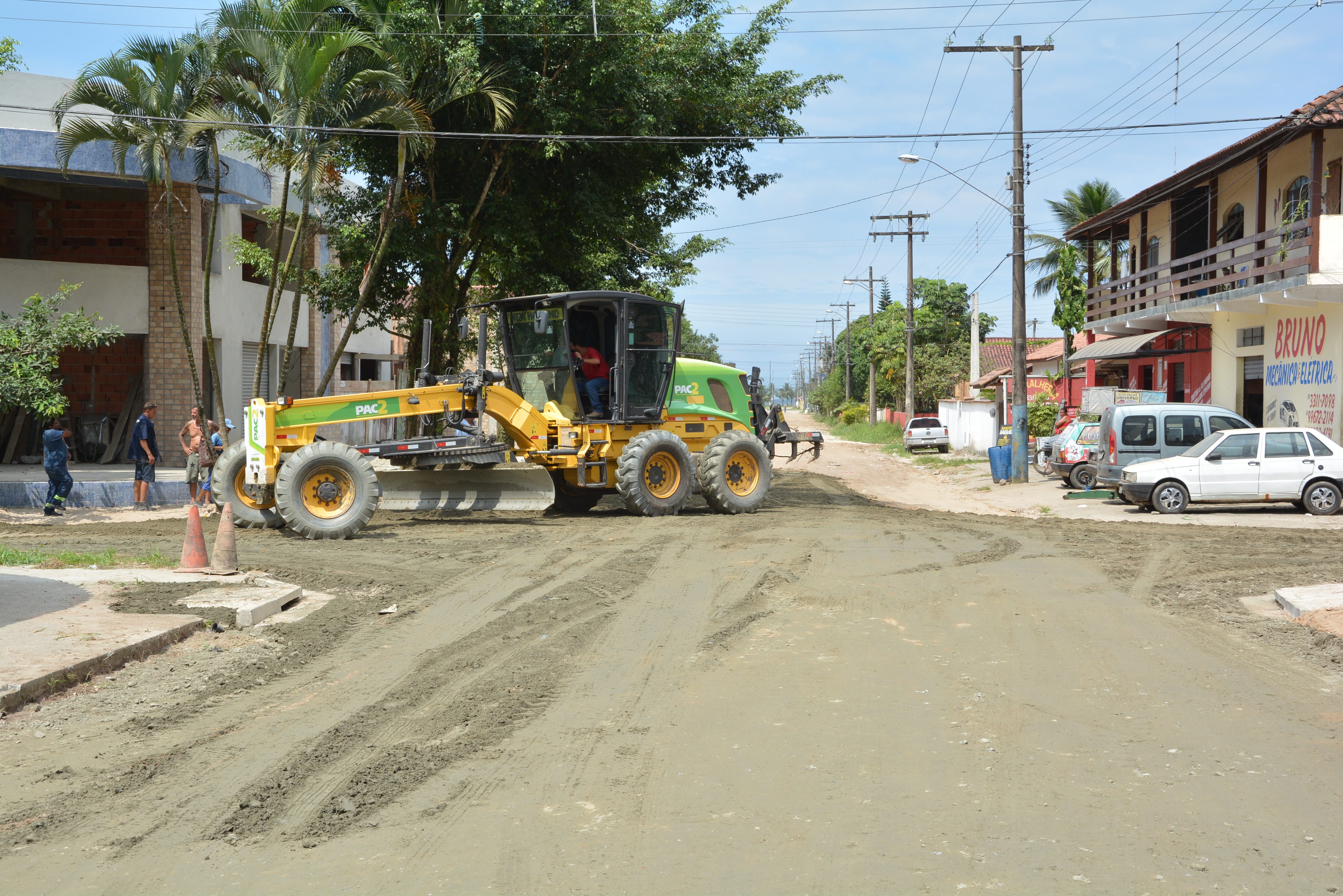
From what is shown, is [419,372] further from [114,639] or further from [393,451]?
[114,639]

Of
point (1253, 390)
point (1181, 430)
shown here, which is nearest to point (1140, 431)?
point (1181, 430)

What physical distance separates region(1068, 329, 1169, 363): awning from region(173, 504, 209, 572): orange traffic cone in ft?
84.5

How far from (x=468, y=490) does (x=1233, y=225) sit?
20.2m

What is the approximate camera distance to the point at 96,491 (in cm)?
1945

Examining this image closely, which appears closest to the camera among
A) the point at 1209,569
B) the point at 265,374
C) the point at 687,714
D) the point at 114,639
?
the point at 687,714

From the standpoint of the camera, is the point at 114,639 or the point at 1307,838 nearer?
the point at 1307,838

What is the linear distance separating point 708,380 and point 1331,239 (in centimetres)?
1159

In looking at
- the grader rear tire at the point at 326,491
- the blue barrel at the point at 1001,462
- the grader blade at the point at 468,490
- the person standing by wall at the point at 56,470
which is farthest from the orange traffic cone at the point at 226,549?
the blue barrel at the point at 1001,462

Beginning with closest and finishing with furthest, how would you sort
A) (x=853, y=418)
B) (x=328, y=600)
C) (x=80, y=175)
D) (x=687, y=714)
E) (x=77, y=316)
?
(x=687, y=714), (x=328, y=600), (x=77, y=316), (x=80, y=175), (x=853, y=418)

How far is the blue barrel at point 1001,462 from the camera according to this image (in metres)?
25.6

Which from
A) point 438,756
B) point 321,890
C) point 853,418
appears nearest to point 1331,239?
point 438,756

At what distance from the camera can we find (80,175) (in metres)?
23.3

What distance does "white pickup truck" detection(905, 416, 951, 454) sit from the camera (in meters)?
44.9

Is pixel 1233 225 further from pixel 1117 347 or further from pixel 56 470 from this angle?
pixel 56 470
